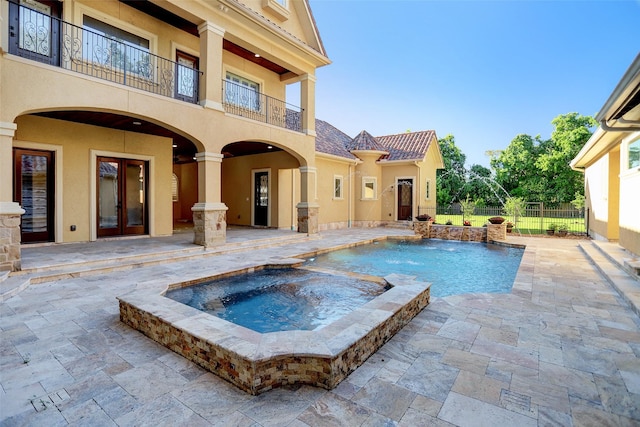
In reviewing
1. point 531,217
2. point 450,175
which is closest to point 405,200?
point 531,217

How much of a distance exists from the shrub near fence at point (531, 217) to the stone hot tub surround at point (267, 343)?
12979mm

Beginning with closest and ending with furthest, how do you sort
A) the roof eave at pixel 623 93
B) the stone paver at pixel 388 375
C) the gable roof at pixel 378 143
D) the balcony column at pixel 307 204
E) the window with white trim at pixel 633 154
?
1. the stone paver at pixel 388 375
2. the roof eave at pixel 623 93
3. the window with white trim at pixel 633 154
4. the balcony column at pixel 307 204
5. the gable roof at pixel 378 143

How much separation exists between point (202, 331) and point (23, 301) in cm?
355

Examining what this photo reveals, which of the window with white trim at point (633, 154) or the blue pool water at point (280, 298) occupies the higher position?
the window with white trim at point (633, 154)

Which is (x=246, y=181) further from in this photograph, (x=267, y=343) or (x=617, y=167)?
(x=617, y=167)

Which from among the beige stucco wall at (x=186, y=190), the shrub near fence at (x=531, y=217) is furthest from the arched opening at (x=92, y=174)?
the shrub near fence at (x=531, y=217)

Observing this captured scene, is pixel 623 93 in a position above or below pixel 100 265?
above

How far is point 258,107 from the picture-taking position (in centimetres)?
1223

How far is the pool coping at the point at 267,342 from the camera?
2.62 metres

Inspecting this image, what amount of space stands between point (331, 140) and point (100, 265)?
13018 mm

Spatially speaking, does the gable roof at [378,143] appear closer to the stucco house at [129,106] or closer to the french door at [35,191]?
the stucco house at [129,106]

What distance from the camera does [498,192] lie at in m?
28.6

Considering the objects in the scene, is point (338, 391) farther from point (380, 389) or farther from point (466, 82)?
point (466, 82)

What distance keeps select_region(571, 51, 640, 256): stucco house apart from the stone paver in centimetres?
300
